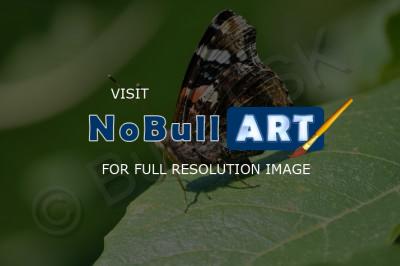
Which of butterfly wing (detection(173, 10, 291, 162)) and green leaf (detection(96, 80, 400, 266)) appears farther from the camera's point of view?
butterfly wing (detection(173, 10, 291, 162))

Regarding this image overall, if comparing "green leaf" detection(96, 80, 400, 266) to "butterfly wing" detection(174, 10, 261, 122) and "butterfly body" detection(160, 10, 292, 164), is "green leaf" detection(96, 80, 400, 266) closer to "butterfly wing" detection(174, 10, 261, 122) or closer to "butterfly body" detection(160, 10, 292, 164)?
"butterfly body" detection(160, 10, 292, 164)

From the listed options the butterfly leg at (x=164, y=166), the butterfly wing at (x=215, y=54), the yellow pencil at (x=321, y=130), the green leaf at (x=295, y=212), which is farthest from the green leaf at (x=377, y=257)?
the butterfly wing at (x=215, y=54)

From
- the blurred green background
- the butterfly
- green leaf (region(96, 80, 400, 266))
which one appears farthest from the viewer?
the blurred green background

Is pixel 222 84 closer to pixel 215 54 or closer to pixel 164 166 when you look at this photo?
pixel 215 54

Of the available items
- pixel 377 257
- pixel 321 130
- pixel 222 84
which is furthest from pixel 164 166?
pixel 377 257

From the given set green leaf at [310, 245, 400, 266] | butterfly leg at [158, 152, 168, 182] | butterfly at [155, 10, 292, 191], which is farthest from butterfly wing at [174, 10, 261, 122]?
green leaf at [310, 245, 400, 266]

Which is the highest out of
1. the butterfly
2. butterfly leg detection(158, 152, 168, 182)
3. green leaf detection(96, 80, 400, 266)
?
the butterfly

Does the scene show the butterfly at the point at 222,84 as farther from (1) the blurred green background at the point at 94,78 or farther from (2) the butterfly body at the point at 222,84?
(1) the blurred green background at the point at 94,78
